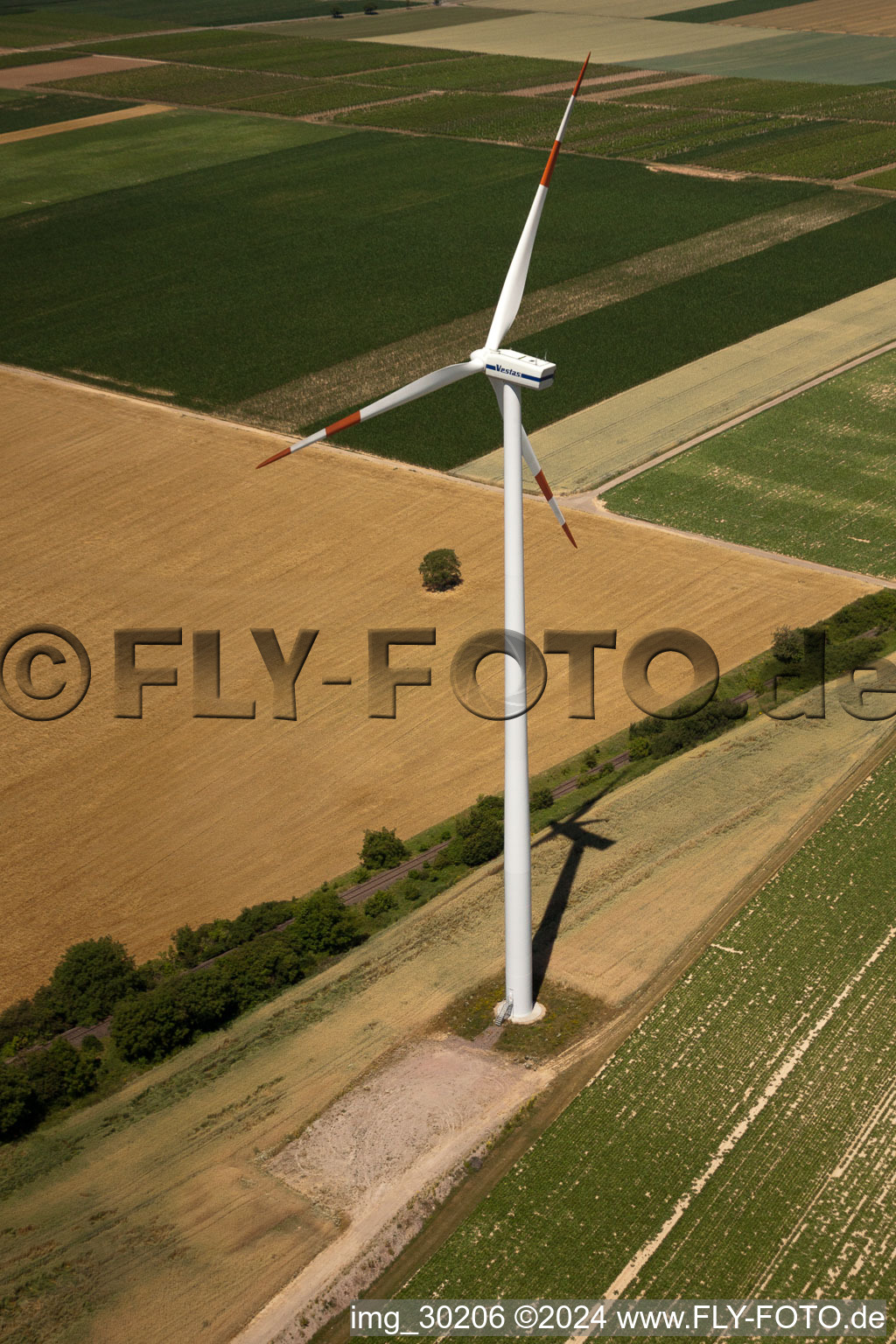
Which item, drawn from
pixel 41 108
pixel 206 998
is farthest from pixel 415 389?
pixel 41 108

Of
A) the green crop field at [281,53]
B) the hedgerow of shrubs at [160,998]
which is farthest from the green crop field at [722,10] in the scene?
the hedgerow of shrubs at [160,998]

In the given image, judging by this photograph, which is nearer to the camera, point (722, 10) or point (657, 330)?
point (657, 330)

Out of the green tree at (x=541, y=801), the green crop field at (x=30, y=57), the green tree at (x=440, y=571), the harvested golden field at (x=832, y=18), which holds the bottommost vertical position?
the green tree at (x=541, y=801)

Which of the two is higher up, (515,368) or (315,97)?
(315,97)

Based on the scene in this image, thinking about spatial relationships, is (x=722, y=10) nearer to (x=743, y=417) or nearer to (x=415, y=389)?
(x=743, y=417)

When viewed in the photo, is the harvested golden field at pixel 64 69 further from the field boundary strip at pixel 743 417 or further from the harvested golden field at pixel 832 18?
the field boundary strip at pixel 743 417

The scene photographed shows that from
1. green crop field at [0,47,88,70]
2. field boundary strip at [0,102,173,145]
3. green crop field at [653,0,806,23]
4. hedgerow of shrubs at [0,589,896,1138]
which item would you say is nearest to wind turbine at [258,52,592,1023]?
hedgerow of shrubs at [0,589,896,1138]
